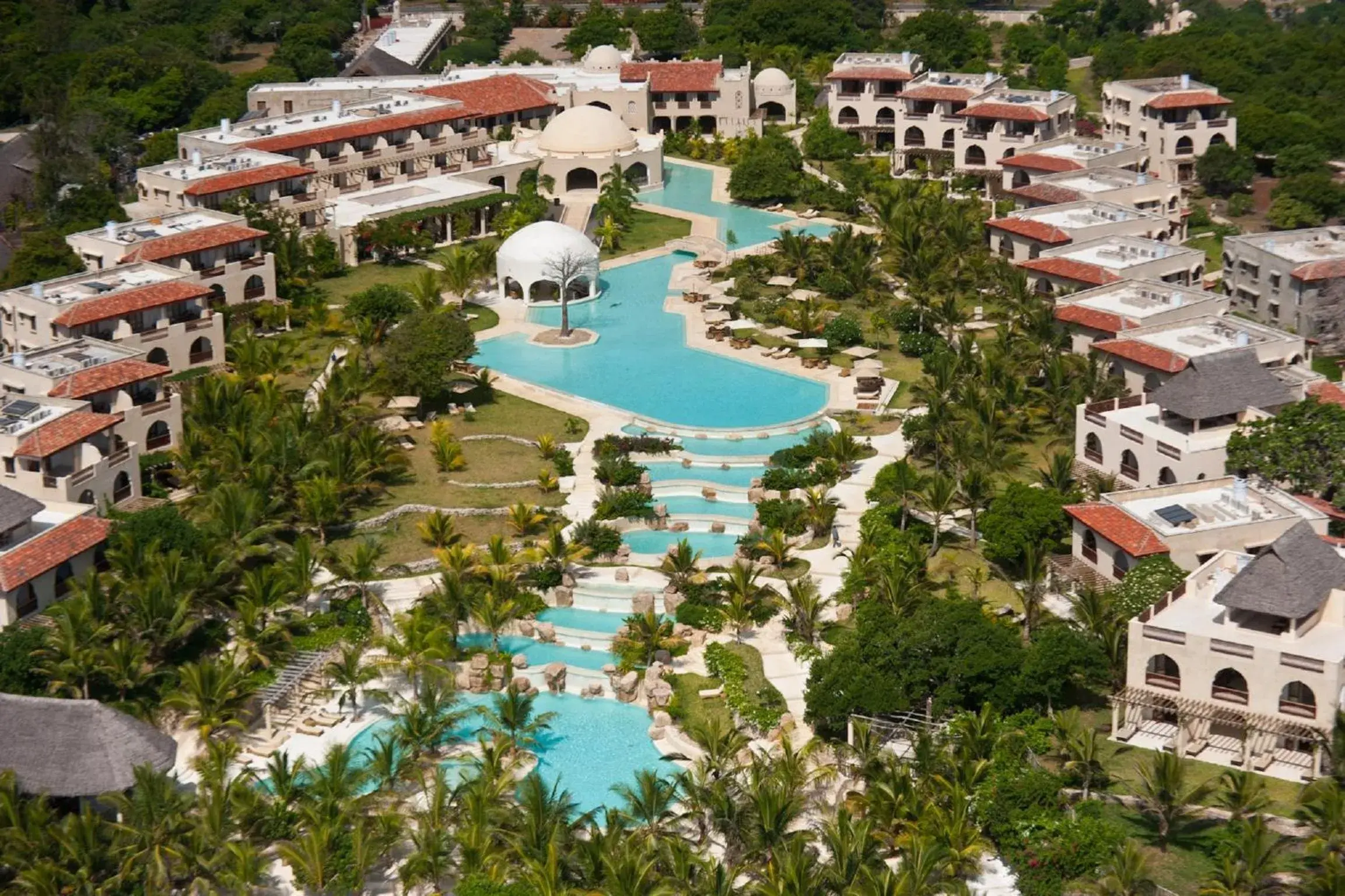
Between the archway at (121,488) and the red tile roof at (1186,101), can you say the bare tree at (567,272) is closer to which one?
the archway at (121,488)

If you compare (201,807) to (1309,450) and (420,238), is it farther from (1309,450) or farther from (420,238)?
(420,238)

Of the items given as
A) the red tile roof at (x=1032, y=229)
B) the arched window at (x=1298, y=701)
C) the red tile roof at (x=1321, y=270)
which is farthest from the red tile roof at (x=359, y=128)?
the arched window at (x=1298, y=701)

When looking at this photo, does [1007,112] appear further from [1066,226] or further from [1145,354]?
[1145,354]

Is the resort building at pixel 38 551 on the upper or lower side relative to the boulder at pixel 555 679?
upper

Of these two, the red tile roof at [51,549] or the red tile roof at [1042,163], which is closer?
the red tile roof at [51,549]

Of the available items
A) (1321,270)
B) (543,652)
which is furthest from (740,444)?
(1321,270)
